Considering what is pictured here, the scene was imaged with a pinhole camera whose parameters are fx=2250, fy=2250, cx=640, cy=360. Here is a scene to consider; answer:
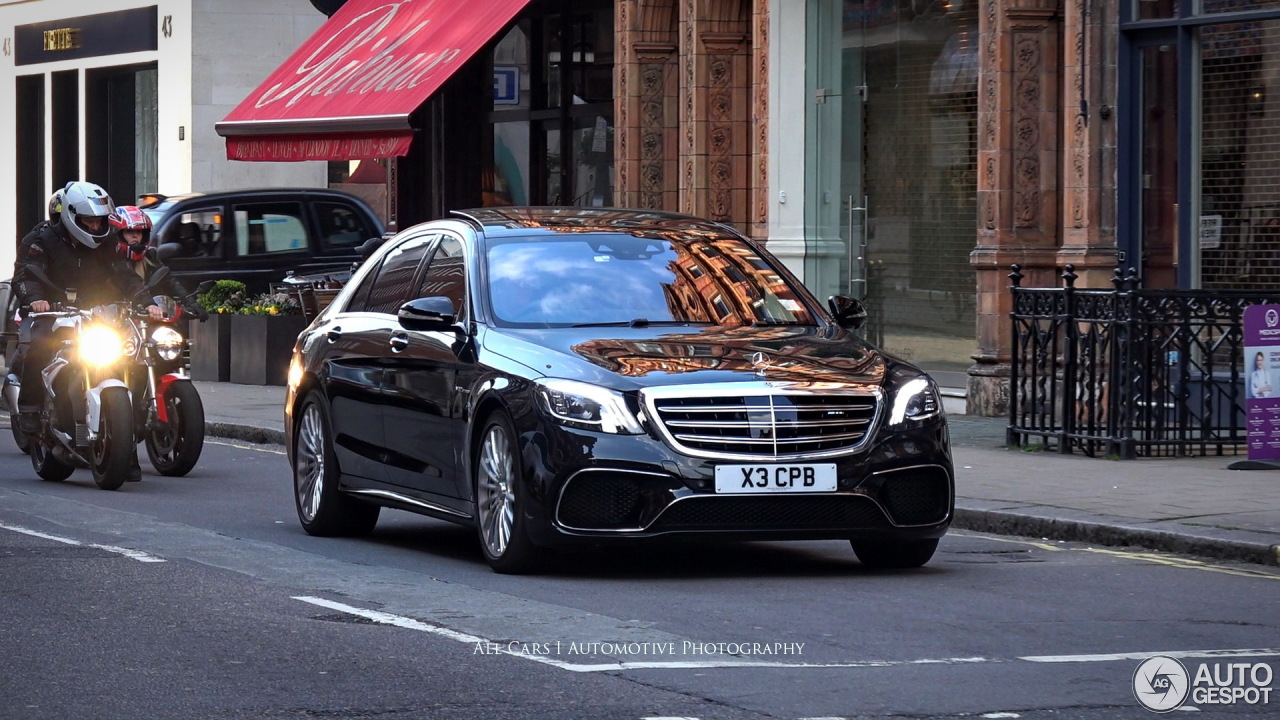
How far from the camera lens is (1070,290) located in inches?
566

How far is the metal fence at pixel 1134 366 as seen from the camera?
46.1ft

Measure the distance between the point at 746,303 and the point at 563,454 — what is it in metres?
1.67

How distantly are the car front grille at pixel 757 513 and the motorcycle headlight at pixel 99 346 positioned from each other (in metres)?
5.87

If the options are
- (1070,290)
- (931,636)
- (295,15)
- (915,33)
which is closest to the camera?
(931,636)

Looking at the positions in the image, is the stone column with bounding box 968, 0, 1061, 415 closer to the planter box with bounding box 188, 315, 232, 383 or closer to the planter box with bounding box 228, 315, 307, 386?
the planter box with bounding box 228, 315, 307, 386

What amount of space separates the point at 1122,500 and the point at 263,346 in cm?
1281

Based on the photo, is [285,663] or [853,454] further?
[853,454]

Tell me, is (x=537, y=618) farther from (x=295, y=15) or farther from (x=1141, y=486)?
(x=295, y=15)

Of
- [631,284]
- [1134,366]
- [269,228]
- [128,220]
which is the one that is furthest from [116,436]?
[269,228]

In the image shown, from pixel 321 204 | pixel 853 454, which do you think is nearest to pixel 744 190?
pixel 321 204

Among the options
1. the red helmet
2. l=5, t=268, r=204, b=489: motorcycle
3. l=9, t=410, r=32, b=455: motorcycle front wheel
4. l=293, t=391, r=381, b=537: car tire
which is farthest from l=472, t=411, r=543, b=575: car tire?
l=9, t=410, r=32, b=455: motorcycle front wheel

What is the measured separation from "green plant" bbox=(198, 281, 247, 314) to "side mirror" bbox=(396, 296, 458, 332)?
1411 centimetres

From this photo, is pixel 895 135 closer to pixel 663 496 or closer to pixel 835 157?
pixel 835 157

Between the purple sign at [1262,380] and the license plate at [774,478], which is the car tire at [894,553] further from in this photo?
the purple sign at [1262,380]
